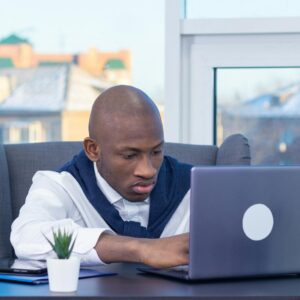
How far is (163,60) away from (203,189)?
63.8 inches

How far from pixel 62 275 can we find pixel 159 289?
0.18m

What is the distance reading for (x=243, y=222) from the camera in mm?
1640

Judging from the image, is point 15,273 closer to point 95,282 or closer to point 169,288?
point 95,282

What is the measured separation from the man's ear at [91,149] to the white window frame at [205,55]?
92cm

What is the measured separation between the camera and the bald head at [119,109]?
2135 mm

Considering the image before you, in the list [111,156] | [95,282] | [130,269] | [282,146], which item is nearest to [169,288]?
[95,282]

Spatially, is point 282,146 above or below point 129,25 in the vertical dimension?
below

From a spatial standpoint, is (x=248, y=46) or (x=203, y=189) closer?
(x=203, y=189)

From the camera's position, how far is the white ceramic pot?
1.53 m

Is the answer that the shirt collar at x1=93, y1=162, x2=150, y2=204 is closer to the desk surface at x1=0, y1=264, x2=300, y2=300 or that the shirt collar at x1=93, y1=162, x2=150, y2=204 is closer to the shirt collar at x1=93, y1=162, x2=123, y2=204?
the shirt collar at x1=93, y1=162, x2=123, y2=204


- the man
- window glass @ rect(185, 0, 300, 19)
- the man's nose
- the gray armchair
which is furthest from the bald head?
window glass @ rect(185, 0, 300, 19)

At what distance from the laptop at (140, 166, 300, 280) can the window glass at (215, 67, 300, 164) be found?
4.82ft

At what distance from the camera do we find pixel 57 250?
1.55m

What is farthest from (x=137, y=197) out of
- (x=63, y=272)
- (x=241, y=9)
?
(x=241, y=9)
